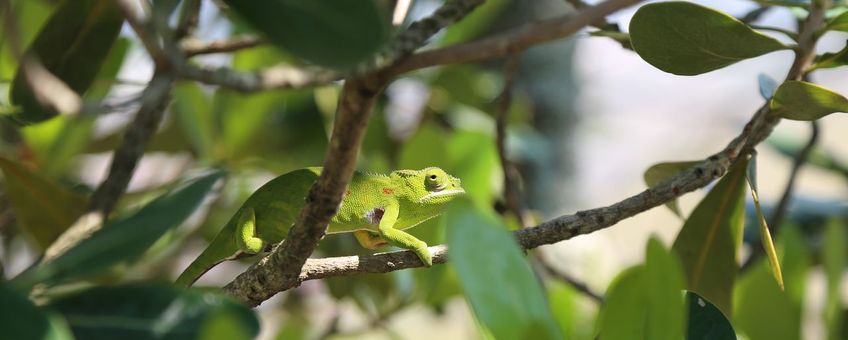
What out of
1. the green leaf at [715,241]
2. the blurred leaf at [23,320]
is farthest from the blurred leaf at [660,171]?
the blurred leaf at [23,320]

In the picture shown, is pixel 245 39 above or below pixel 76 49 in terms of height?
below

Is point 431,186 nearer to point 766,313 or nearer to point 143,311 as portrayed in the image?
point 766,313

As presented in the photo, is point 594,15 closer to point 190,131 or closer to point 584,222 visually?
point 584,222

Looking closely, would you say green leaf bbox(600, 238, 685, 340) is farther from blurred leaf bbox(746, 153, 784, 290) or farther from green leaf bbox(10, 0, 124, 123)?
green leaf bbox(10, 0, 124, 123)

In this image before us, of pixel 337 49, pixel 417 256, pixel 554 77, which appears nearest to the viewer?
pixel 337 49

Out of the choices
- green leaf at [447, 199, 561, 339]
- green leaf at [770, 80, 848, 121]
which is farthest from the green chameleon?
green leaf at [770, 80, 848, 121]

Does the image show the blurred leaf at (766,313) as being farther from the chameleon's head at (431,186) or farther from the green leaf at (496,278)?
the green leaf at (496,278)

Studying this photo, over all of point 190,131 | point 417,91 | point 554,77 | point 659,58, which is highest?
point 659,58

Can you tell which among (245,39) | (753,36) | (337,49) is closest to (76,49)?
(245,39)
